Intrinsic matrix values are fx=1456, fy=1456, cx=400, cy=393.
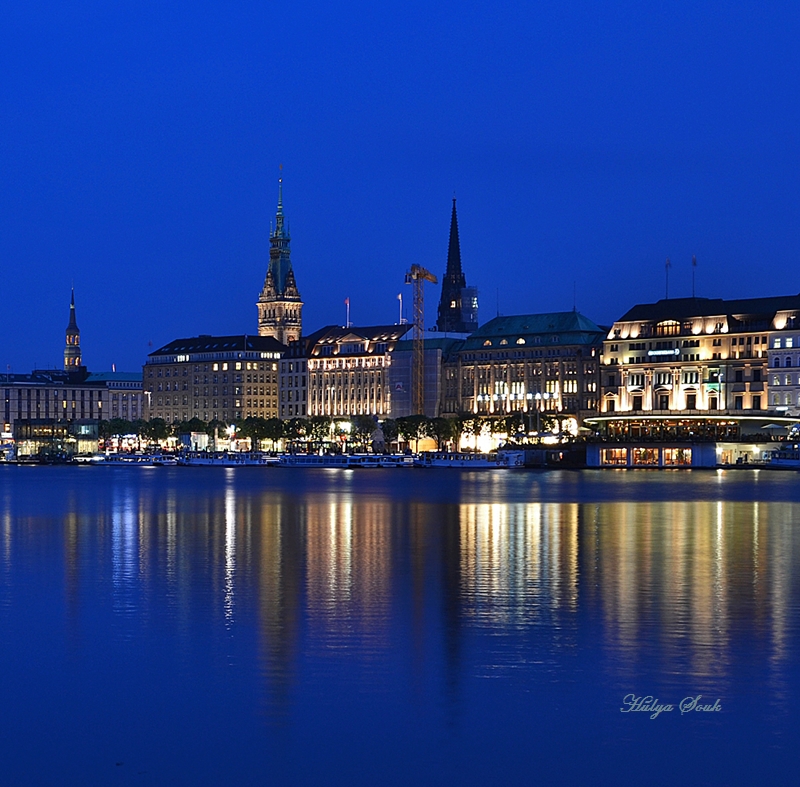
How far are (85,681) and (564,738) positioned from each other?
29.0ft

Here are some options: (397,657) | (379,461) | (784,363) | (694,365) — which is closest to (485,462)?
(379,461)

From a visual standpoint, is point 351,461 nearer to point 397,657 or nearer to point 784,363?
point 784,363

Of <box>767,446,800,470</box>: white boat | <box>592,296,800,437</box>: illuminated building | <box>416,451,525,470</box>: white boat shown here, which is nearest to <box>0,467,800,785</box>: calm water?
<box>767,446,800,470</box>: white boat

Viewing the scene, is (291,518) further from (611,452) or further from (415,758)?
(611,452)

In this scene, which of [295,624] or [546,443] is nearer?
[295,624]

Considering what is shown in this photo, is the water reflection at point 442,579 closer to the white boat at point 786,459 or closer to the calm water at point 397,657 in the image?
the calm water at point 397,657

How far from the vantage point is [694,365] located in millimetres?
183625

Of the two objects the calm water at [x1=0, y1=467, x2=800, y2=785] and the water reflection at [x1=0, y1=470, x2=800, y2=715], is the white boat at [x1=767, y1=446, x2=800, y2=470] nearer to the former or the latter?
the water reflection at [x1=0, y1=470, x2=800, y2=715]

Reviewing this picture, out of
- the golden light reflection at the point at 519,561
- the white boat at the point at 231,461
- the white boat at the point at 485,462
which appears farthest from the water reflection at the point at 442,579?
the white boat at the point at 231,461

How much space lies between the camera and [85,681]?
25016 mm

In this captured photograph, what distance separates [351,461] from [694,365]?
44.9 meters

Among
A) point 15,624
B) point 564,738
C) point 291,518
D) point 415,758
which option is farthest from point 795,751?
point 291,518

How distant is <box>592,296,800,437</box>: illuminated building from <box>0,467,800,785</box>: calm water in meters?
122

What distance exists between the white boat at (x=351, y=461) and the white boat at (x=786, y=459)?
4428cm
